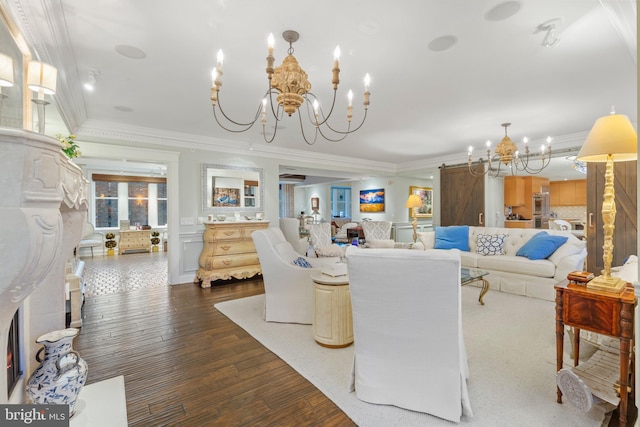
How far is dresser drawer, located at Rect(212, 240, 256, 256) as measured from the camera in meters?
5.02

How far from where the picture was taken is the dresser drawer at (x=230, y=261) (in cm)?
492

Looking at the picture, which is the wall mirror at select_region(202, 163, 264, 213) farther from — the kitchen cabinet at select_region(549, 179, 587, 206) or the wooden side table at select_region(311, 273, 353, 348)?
the kitchen cabinet at select_region(549, 179, 587, 206)

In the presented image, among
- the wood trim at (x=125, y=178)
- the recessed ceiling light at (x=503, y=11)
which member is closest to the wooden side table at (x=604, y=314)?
the recessed ceiling light at (x=503, y=11)

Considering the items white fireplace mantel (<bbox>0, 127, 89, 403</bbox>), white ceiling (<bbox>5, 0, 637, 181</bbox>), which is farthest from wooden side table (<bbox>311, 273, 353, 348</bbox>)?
white ceiling (<bbox>5, 0, 637, 181</bbox>)

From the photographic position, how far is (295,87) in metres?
1.91

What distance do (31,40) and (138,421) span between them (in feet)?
8.41

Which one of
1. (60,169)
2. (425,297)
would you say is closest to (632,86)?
(425,297)

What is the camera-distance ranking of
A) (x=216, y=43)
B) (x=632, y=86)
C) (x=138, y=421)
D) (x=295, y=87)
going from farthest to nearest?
(x=632, y=86) < (x=216, y=43) < (x=295, y=87) < (x=138, y=421)

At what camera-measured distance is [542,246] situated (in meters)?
4.24

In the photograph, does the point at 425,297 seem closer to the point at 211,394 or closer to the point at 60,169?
the point at 211,394

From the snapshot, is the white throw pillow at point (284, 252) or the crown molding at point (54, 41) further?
the white throw pillow at point (284, 252)

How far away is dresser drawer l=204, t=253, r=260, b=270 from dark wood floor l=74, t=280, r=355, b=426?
1181 mm

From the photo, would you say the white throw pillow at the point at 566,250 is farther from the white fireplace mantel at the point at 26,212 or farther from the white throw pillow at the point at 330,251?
the white fireplace mantel at the point at 26,212

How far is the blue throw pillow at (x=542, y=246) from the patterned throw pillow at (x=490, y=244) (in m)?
0.37
